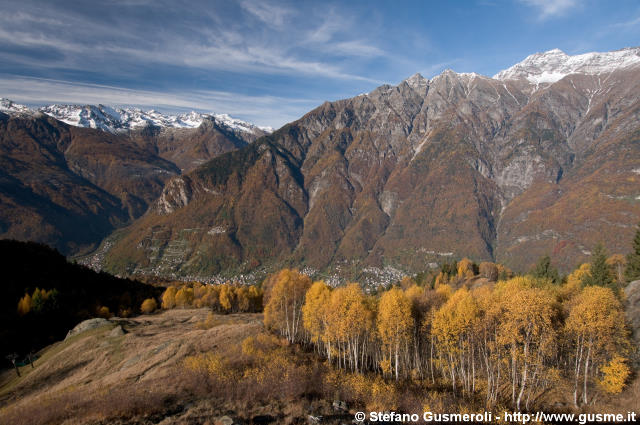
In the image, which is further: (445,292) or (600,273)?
(445,292)

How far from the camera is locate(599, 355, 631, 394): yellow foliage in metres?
36.0

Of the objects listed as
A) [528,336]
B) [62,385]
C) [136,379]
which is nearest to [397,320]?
[528,336]

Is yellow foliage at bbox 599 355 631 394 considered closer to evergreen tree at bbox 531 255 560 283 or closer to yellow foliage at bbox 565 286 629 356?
yellow foliage at bbox 565 286 629 356

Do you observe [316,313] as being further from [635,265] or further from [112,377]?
[635,265]

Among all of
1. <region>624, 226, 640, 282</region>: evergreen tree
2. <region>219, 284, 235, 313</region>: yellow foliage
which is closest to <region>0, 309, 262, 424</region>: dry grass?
<region>219, 284, 235, 313</region>: yellow foliage

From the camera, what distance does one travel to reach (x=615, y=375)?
3700 centimetres

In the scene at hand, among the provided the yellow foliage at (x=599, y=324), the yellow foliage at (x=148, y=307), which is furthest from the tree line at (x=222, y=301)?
the yellow foliage at (x=599, y=324)

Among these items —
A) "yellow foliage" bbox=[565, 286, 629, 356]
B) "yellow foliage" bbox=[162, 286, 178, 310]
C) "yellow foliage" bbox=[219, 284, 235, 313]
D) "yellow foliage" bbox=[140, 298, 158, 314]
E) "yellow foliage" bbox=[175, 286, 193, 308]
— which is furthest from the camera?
"yellow foliage" bbox=[162, 286, 178, 310]

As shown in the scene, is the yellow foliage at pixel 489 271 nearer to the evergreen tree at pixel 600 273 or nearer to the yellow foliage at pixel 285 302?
the evergreen tree at pixel 600 273

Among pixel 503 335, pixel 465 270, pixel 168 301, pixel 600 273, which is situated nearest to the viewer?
pixel 503 335

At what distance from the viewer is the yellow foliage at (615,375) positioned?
118 ft

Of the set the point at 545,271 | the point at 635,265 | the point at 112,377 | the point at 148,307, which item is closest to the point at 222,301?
the point at 148,307

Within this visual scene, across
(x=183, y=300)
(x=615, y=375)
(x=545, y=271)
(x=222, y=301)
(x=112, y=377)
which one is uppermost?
(x=615, y=375)

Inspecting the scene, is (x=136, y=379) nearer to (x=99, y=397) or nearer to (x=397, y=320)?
(x=99, y=397)
